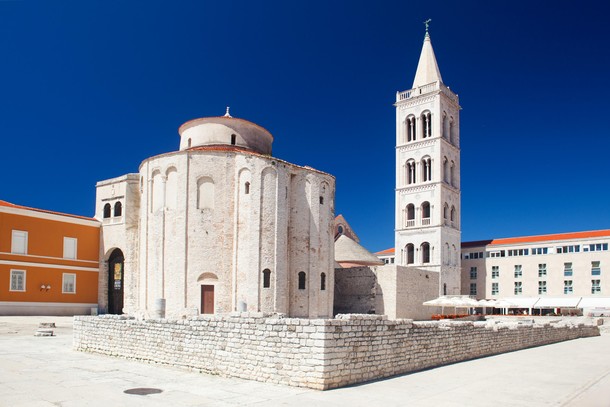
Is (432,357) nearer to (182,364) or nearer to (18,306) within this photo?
(182,364)

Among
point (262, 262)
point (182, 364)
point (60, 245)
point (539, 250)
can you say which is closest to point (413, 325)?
point (182, 364)

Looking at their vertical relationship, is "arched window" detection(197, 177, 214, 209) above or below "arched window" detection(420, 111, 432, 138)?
below

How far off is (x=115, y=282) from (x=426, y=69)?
37887 millimetres

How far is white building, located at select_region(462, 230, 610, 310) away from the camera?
173ft

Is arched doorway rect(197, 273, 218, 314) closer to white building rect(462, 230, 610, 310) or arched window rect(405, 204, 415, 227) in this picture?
arched window rect(405, 204, 415, 227)

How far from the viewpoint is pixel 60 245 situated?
3553 cm

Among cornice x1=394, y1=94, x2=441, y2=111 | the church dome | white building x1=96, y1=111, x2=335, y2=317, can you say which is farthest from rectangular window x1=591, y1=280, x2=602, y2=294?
the church dome

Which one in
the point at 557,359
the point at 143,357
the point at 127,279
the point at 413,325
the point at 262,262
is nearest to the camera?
the point at 413,325

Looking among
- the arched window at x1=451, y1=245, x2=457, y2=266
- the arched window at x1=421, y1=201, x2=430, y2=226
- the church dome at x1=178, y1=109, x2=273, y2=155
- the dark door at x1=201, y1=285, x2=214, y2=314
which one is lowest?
the dark door at x1=201, y1=285, x2=214, y2=314

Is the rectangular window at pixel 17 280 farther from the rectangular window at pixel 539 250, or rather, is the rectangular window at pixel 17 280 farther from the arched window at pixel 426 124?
the rectangular window at pixel 539 250

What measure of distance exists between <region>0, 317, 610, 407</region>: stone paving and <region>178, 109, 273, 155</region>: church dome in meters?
21.3

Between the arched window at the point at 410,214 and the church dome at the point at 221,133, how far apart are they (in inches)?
943

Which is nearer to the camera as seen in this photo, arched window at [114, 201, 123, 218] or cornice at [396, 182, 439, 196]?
arched window at [114, 201, 123, 218]

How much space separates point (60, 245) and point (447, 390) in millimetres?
31476
